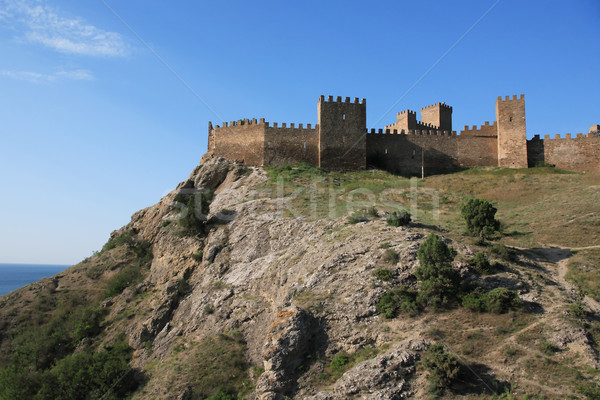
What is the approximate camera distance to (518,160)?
1673 inches

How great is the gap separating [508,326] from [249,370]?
36.1ft

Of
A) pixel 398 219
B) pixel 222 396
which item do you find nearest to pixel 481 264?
pixel 398 219

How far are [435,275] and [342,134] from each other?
22.9 meters

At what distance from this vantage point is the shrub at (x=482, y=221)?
25531mm

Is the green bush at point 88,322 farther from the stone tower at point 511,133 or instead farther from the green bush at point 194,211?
the stone tower at point 511,133

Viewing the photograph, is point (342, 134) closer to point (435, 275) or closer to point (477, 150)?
point (477, 150)

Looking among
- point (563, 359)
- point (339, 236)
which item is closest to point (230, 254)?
point (339, 236)

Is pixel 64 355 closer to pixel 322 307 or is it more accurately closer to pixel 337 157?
pixel 322 307

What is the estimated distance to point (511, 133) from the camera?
1689 inches

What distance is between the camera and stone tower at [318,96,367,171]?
40.9m

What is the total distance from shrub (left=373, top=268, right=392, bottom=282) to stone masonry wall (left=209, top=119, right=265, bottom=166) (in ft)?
68.9

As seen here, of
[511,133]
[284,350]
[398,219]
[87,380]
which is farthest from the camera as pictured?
[511,133]

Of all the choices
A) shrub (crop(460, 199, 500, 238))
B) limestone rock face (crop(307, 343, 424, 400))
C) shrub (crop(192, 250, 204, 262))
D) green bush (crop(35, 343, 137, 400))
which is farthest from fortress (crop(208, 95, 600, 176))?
limestone rock face (crop(307, 343, 424, 400))

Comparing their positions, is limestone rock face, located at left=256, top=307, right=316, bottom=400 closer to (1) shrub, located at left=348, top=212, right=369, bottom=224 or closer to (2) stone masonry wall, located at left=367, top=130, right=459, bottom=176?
(1) shrub, located at left=348, top=212, right=369, bottom=224
